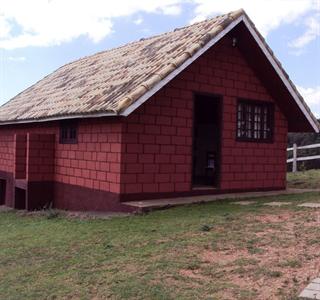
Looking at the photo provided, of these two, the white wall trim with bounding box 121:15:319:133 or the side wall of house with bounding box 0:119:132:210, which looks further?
the side wall of house with bounding box 0:119:132:210

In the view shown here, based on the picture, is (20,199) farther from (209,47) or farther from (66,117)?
(209,47)

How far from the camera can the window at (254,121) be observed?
44.9ft

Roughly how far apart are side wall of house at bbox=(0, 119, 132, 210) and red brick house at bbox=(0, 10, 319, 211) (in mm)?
26

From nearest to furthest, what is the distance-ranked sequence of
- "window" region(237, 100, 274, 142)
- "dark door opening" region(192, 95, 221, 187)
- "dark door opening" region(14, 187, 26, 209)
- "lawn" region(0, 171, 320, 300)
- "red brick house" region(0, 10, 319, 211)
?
1. "lawn" region(0, 171, 320, 300)
2. "red brick house" region(0, 10, 319, 211)
3. "window" region(237, 100, 274, 142)
4. "dark door opening" region(14, 187, 26, 209)
5. "dark door opening" region(192, 95, 221, 187)

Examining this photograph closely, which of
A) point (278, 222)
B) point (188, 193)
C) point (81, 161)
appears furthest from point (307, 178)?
point (278, 222)

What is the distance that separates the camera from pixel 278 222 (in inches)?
330

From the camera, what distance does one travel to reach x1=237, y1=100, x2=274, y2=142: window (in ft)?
44.9

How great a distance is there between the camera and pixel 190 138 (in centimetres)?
1238

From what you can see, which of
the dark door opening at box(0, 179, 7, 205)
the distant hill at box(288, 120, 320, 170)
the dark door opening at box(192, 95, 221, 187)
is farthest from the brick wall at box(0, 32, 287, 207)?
the distant hill at box(288, 120, 320, 170)

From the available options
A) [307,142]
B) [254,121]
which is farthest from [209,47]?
[307,142]

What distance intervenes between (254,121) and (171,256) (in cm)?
805

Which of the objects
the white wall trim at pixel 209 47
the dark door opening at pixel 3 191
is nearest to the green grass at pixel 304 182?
the white wall trim at pixel 209 47

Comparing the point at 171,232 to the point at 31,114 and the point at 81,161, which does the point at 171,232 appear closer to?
the point at 81,161

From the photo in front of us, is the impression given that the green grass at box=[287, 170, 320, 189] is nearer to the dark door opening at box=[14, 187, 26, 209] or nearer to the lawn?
the lawn
